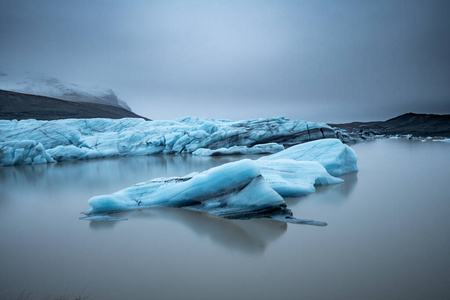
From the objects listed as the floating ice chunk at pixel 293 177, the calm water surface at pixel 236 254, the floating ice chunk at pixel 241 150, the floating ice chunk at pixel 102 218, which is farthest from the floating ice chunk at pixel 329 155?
the floating ice chunk at pixel 241 150

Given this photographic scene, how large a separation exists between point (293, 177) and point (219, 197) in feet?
7.01

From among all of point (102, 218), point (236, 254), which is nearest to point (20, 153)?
point (102, 218)

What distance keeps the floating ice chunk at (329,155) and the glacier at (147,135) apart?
8965 mm

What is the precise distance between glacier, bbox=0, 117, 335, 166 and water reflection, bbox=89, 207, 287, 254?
13470mm

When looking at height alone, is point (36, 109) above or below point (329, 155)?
above

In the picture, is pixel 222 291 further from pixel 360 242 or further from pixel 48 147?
pixel 48 147

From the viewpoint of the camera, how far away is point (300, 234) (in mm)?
3320

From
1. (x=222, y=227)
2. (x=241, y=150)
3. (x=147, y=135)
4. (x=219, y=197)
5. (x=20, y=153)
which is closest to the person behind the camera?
(x=222, y=227)

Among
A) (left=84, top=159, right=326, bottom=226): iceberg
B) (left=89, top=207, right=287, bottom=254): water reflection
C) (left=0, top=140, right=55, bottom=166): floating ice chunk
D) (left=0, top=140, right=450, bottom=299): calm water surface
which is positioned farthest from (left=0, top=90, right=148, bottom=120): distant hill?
(left=89, top=207, right=287, bottom=254): water reflection

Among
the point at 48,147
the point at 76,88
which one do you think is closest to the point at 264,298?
the point at 48,147

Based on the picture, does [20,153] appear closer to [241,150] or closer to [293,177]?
[241,150]

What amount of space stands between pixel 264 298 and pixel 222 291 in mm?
336

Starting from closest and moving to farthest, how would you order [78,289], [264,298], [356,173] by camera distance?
[264,298] → [78,289] → [356,173]

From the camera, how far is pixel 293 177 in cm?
590
